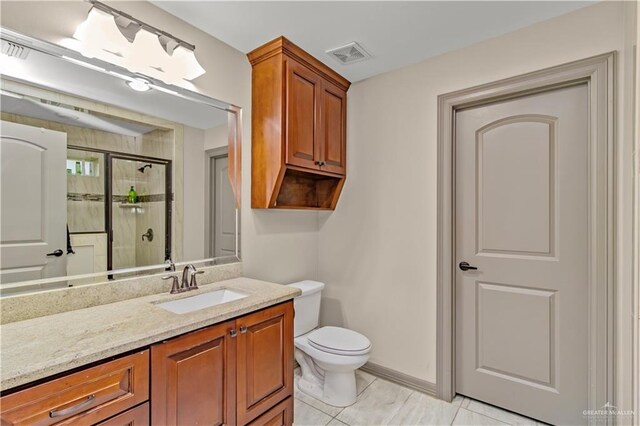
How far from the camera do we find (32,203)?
4.29 feet

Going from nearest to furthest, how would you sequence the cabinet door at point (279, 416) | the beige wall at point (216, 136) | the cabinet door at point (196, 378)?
the cabinet door at point (196, 378) → the cabinet door at point (279, 416) → the beige wall at point (216, 136)

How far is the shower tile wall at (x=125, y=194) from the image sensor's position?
1.42 m

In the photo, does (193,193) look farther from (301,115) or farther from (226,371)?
(226,371)

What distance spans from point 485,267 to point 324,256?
131 cm

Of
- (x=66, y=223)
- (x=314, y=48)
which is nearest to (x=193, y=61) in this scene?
(x=314, y=48)

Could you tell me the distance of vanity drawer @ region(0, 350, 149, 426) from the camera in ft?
2.77

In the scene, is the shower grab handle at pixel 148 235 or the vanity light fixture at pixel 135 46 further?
the shower grab handle at pixel 148 235

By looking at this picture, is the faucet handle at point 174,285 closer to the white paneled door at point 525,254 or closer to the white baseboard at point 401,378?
the white baseboard at point 401,378

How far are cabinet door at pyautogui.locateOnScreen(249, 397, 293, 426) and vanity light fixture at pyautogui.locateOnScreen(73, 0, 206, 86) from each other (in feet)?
6.09

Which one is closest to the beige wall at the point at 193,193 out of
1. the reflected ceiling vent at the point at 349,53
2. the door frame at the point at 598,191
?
the reflected ceiling vent at the point at 349,53

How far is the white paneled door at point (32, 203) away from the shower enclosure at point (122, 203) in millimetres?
49

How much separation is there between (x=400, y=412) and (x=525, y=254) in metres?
1.31

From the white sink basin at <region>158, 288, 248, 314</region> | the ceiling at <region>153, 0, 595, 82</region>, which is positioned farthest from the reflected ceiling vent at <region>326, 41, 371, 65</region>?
the white sink basin at <region>158, 288, 248, 314</region>

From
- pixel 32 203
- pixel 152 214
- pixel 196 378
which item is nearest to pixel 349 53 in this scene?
pixel 152 214
